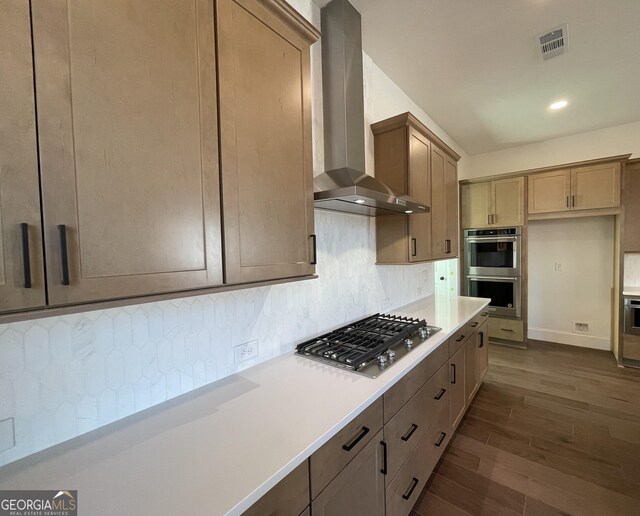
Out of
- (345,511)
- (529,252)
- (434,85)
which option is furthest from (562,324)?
(345,511)

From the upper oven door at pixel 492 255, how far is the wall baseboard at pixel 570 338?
1.24m

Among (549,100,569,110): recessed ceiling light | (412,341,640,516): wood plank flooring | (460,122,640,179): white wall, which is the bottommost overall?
(412,341,640,516): wood plank flooring

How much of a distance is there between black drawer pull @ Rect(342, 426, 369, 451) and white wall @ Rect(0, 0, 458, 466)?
61 centimetres

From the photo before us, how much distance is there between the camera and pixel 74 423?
877 millimetres

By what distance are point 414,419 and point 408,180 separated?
1634 mm

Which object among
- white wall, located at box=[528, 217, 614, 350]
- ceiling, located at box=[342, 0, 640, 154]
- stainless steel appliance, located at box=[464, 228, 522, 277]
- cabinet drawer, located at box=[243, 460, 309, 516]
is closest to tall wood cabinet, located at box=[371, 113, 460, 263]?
ceiling, located at box=[342, 0, 640, 154]

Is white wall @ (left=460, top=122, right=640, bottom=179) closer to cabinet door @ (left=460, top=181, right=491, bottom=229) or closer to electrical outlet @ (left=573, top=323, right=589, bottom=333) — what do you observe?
cabinet door @ (left=460, top=181, right=491, bottom=229)

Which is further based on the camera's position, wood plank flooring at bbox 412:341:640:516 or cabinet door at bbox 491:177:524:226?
cabinet door at bbox 491:177:524:226

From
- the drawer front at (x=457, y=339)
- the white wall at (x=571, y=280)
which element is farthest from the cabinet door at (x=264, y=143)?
the white wall at (x=571, y=280)

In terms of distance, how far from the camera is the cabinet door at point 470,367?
7.61 ft

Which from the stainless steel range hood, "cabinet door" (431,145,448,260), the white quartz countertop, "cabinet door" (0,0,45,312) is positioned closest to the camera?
"cabinet door" (0,0,45,312)

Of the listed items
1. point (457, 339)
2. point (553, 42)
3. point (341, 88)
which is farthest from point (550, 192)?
point (341, 88)

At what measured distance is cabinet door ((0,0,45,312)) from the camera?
1.82 ft

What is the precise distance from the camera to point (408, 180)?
2.16m
